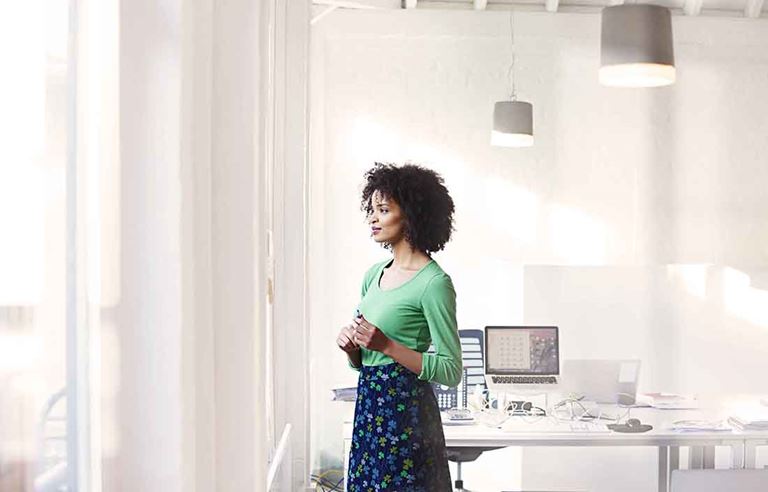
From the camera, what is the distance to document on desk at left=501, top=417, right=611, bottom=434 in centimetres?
356

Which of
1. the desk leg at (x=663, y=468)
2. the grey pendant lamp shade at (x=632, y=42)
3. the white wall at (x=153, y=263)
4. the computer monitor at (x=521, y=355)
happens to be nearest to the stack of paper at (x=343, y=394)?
the computer monitor at (x=521, y=355)

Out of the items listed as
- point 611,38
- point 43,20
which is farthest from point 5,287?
point 611,38

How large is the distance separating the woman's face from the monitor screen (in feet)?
1.81

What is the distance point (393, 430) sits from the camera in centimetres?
279

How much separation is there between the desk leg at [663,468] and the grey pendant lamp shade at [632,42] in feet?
4.22

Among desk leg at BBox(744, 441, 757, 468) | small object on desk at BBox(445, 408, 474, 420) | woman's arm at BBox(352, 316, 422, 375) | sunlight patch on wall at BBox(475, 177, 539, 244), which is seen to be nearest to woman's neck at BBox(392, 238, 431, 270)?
woman's arm at BBox(352, 316, 422, 375)

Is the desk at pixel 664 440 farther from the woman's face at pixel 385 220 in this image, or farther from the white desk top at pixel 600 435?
the woman's face at pixel 385 220

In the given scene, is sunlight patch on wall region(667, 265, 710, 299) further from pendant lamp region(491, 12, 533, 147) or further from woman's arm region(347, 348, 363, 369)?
woman's arm region(347, 348, 363, 369)

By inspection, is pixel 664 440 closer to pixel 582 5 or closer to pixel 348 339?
pixel 348 339

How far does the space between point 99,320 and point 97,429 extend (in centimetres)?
13

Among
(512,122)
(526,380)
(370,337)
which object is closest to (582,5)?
(512,122)

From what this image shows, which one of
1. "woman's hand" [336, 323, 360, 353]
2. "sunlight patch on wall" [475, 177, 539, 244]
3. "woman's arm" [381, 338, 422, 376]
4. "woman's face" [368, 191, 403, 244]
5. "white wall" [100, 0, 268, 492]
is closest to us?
"white wall" [100, 0, 268, 492]

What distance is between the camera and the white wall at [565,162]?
342 cm

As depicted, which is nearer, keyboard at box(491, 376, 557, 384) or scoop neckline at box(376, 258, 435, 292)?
scoop neckline at box(376, 258, 435, 292)
